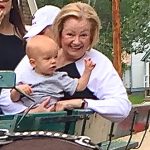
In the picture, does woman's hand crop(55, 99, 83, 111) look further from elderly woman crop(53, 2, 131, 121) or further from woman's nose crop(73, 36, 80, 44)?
woman's nose crop(73, 36, 80, 44)

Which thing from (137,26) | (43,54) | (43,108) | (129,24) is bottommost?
(43,108)

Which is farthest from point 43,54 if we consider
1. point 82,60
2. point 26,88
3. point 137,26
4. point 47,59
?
point 137,26

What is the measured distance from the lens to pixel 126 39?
139 feet

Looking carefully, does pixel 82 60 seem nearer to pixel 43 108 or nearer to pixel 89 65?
pixel 89 65

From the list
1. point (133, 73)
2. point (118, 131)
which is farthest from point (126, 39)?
point (118, 131)

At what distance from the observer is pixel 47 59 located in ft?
10.7

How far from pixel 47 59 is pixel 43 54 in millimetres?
34

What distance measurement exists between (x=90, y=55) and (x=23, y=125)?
0.88 metres

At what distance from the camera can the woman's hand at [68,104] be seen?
3154 millimetres

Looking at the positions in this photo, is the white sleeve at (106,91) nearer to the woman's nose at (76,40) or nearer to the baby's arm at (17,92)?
the woman's nose at (76,40)

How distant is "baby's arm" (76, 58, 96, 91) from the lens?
129 inches

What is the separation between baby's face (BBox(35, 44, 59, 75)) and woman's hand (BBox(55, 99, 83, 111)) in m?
0.18

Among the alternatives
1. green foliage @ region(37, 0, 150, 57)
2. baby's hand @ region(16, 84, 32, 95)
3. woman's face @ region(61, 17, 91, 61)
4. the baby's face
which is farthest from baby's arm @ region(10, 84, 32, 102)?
green foliage @ region(37, 0, 150, 57)

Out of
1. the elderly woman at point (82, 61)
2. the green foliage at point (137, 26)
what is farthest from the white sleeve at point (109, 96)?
the green foliage at point (137, 26)
